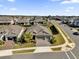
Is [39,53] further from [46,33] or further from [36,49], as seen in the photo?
[46,33]

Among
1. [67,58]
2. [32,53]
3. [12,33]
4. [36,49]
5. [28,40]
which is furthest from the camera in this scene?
[12,33]

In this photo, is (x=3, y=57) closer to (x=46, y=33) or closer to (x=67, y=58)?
(x=67, y=58)

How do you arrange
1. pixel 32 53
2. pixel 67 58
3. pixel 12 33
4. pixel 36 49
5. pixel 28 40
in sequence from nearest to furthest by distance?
pixel 67 58 → pixel 32 53 → pixel 36 49 → pixel 28 40 → pixel 12 33

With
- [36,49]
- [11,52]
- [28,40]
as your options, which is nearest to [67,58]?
[36,49]

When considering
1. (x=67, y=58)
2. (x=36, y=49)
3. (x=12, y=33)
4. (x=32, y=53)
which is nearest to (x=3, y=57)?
(x=32, y=53)

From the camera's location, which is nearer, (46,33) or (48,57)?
(48,57)

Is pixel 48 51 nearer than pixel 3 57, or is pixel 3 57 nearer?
pixel 3 57

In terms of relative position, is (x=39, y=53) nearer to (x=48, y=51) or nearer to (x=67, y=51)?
(x=48, y=51)
